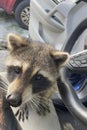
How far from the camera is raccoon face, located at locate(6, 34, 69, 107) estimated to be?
1593mm

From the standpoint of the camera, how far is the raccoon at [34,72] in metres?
1.64

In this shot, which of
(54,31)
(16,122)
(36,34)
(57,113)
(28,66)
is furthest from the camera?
(36,34)

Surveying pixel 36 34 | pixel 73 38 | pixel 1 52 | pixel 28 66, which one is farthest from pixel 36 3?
pixel 1 52

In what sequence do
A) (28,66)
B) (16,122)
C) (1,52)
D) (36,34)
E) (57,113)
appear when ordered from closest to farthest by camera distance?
(28,66), (16,122), (57,113), (36,34), (1,52)

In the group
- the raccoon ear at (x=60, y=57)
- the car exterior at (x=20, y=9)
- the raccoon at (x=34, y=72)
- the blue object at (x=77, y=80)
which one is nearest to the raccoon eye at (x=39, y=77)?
the raccoon at (x=34, y=72)

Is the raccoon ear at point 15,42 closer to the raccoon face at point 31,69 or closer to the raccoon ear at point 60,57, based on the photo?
the raccoon face at point 31,69

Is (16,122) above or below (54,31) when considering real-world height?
below

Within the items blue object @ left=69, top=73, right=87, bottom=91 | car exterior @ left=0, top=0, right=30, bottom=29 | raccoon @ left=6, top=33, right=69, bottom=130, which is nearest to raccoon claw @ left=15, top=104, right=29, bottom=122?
raccoon @ left=6, top=33, right=69, bottom=130

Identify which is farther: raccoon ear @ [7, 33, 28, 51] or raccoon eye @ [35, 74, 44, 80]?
raccoon ear @ [7, 33, 28, 51]

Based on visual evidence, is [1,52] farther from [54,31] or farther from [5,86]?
[5,86]

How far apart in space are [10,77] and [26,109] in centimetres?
15

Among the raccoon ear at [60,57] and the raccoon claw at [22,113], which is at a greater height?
the raccoon ear at [60,57]

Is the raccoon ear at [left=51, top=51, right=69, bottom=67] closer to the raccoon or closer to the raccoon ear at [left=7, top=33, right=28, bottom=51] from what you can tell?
the raccoon

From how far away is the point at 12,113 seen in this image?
180 centimetres
